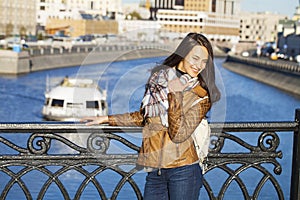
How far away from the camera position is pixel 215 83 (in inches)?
90.7

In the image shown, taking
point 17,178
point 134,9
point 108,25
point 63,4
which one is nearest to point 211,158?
point 17,178

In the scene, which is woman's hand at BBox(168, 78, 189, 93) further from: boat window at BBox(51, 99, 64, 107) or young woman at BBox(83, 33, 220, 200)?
boat window at BBox(51, 99, 64, 107)

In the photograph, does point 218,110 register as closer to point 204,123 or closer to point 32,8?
point 204,123

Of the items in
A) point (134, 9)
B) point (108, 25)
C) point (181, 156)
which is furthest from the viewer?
point (134, 9)

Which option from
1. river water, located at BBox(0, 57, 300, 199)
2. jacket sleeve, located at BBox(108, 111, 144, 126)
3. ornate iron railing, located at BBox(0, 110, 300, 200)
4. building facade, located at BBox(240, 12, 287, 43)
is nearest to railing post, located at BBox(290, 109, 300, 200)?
ornate iron railing, located at BBox(0, 110, 300, 200)

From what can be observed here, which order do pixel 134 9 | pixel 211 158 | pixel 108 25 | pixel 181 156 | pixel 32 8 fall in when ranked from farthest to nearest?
pixel 134 9, pixel 108 25, pixel 32 8, pixel 211 158, pixel 181 156

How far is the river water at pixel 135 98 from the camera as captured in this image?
8.08 feet

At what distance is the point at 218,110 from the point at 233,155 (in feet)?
1.01

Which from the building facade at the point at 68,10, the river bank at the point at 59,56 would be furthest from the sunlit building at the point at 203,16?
the river bank at the point at 59,56

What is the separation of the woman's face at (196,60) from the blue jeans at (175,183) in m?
0.29

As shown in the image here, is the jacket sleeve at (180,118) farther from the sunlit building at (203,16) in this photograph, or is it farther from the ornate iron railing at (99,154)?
the sunlit building at (203,16)

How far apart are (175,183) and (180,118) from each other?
0.71ft

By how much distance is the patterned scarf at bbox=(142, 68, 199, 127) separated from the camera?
7.34 feet

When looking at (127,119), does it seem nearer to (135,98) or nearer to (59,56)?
(135,98)
